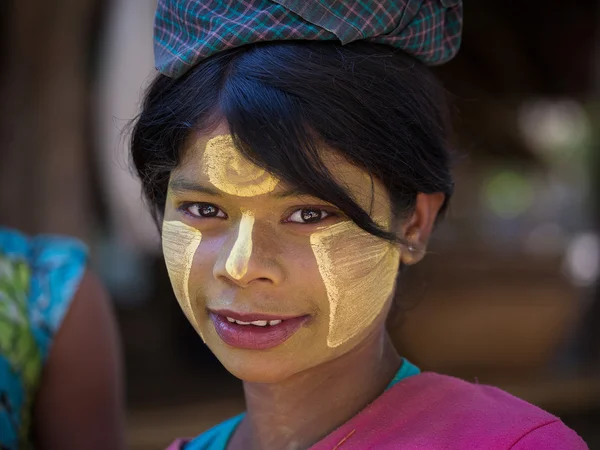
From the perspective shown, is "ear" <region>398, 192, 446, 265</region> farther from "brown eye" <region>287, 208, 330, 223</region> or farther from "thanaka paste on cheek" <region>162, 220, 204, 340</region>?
"thanaka paste on cheek" <region>162, 220, 204, 340</region>

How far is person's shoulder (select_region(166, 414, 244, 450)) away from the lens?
1.52m

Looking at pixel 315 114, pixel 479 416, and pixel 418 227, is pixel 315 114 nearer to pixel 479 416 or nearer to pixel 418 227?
pixel 418 227

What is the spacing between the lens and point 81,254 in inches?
76.0

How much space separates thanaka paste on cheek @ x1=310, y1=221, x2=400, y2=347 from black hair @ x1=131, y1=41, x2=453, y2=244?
1.2 inches

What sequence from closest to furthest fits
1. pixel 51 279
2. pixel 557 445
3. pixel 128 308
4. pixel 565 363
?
pixel 557 445 → pixel 51 279 → pixel 128 308 → pixel 565 363

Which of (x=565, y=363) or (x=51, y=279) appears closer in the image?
(x=51, y=279)

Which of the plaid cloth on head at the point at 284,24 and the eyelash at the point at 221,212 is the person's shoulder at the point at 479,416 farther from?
the plaid cloth on head at the point at 284,24

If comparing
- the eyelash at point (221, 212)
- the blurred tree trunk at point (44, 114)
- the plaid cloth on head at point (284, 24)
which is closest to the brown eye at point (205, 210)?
the eyelash at point (221, 212)

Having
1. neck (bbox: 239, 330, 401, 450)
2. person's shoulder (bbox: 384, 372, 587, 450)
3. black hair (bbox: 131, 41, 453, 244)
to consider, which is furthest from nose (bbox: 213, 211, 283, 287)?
person's shoulder (bbox: 384, 372, 587, 450)

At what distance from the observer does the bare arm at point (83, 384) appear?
1816mm

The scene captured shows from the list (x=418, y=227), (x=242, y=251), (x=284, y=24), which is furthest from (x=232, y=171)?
(x=418, y=227)

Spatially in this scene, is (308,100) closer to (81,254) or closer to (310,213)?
(310,213)

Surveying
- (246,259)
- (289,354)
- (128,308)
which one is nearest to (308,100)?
(246,259)

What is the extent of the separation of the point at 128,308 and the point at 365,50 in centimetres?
404
